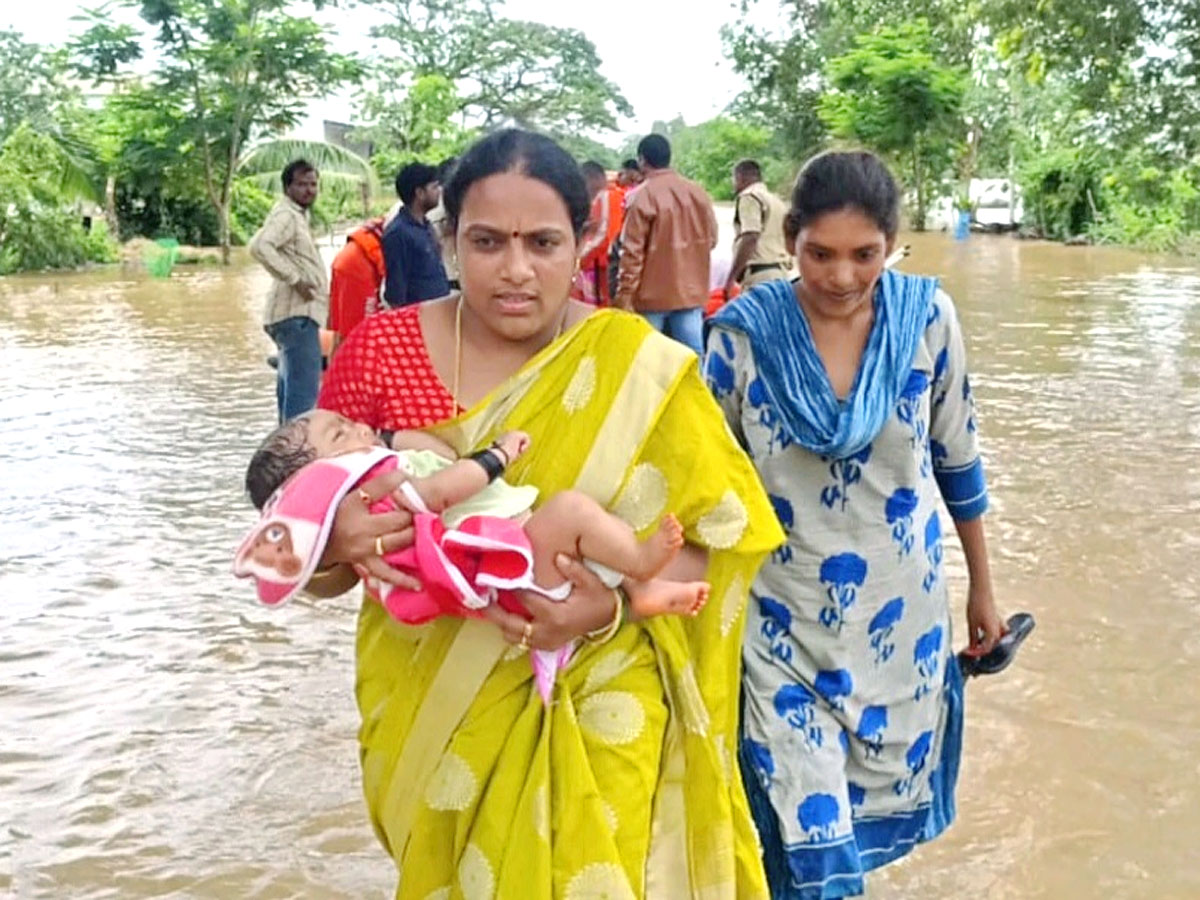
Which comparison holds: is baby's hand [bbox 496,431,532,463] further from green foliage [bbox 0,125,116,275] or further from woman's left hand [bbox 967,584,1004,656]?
green foliage [bbox 0,125,116,275]

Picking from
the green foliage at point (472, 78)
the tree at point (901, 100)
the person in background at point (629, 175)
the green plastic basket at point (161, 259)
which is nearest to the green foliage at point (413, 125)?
the green foliage at point (472, 78)

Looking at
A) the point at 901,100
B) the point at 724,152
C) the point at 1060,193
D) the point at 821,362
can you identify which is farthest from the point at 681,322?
the point at 724,152

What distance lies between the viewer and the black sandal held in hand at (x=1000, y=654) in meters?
2.74

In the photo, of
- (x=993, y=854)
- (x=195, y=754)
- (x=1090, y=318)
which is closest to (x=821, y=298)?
(x=993, y=854)

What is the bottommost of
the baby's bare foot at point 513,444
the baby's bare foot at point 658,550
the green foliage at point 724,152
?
the baby's bare foot at point 658,550

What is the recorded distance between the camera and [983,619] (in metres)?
2.76

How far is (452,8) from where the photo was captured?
171ft

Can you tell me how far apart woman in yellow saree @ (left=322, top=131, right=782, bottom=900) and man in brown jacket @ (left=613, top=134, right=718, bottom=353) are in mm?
5806

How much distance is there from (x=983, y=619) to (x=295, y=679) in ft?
8.64

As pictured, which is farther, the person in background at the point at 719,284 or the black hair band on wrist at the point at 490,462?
the person in background at the point at 719,284

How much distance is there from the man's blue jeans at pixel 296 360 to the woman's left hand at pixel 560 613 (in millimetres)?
5617

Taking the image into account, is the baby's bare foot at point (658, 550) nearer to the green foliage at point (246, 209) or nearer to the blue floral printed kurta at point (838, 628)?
the blue floral printed kurta at point (838, 628)

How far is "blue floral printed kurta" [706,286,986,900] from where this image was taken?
2424 mm

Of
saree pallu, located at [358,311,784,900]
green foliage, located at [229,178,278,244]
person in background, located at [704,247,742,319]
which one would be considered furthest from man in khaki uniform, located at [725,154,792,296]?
green foliage, located at [229,178,278,244]
